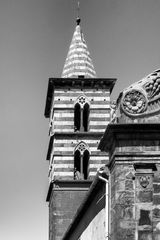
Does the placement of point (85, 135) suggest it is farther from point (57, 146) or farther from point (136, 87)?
point (136, 87)

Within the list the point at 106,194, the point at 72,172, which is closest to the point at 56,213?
the point at 72,172

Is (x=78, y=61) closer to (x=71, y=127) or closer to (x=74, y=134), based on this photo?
(x=71, y=127)

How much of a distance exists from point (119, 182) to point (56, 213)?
19202mm

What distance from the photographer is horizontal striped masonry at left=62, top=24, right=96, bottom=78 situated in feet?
123

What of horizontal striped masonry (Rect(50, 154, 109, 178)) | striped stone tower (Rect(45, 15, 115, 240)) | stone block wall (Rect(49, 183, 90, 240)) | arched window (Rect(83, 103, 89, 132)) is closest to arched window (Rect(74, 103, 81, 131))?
striped stone tower (Rect(45, 15, 115, 240))

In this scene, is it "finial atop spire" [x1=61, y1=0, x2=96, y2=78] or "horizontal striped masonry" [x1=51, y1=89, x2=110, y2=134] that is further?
"finial atop spire" [x1=61, y1=0, x2=96, y2=78]

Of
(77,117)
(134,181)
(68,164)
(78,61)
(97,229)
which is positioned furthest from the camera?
(78,61)

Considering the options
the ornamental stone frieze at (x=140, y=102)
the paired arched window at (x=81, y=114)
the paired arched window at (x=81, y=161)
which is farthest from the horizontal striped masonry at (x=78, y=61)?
the ornamental stone frieze at (x=140, y=102)

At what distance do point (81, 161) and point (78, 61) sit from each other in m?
5.40

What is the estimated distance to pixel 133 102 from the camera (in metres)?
17.0

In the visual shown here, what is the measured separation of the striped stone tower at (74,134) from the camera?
35500 millimetres

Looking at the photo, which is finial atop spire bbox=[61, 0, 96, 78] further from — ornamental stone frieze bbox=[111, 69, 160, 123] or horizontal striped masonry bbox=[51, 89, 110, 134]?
ornamental stone frieze bbox=[111, 69, 160, 123]

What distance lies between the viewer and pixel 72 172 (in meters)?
35.7

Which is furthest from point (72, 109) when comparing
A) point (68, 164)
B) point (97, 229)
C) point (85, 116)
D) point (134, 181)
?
point (134, 181)
